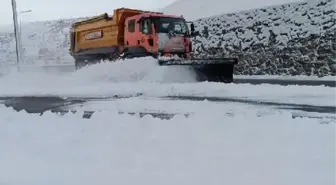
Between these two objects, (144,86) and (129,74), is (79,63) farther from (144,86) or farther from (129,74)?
(144,86)

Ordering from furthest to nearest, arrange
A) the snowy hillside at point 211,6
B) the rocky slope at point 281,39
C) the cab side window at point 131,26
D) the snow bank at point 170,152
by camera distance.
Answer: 1. the snowy hillside at point 211,6
2. the rocky slope at point 281,39
3. the cab side window at point 131,26
4. the snow bank at point 170,152

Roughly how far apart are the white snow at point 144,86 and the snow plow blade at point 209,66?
A: 0.90ft

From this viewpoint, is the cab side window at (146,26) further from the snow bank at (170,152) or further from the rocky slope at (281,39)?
the snow bank at (170,152)

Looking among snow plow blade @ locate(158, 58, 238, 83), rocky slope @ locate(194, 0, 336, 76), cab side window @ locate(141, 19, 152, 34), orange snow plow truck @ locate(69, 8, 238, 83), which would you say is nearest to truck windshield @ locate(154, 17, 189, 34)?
orange snow plow truck @ locate(69, 8, 238, 83)

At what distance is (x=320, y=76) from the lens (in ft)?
59.5

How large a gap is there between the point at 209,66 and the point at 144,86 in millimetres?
2255

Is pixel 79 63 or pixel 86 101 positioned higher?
pixel 79 63

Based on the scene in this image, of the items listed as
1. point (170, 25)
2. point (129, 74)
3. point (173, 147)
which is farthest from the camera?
point (170, 25)

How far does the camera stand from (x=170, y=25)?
1496cm

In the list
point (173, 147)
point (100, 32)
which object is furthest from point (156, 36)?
point (173, 147)

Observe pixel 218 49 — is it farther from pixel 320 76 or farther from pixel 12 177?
pixel 12 177

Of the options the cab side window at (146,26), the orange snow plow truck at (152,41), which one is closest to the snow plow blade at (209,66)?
the orange snow plow truck at (152,41)

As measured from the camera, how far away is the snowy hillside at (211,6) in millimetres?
24286

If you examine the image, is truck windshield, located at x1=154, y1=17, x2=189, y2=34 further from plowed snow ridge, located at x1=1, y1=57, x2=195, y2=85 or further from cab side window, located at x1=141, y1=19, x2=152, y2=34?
plowed snow ridge, located at x1=1, y1=57, x2=195, y2=85
